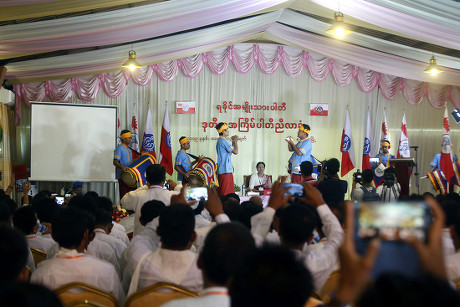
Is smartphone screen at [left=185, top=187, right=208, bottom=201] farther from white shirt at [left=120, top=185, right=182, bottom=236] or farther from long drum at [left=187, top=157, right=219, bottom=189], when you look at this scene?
long drum at [left=187, top=157, right=219, bottom=189]

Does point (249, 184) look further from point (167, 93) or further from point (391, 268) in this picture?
point (391, 268)

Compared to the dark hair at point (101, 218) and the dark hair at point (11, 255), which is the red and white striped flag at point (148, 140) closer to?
the dark hair at point (101, 218)

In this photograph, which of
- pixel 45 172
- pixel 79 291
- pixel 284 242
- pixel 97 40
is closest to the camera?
pixel 79 291

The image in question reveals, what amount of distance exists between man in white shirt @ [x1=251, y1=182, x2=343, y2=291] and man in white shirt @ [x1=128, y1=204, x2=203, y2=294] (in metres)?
0.31

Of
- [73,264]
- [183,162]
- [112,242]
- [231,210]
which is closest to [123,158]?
[183,162]

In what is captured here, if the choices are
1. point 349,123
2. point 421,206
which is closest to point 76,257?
point 421,206

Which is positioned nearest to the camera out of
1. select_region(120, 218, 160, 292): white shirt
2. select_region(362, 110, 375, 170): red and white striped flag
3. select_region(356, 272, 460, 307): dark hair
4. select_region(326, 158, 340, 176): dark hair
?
select_region(356, 272, 460, 307): dark hair

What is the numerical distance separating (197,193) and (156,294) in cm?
83

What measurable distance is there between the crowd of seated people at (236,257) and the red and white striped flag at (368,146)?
6941 mm

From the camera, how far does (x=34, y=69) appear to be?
325 inches

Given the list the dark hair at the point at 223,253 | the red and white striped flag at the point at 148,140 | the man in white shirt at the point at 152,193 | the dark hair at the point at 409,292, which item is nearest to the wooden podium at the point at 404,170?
the red and white striped flag at the point at 148,140

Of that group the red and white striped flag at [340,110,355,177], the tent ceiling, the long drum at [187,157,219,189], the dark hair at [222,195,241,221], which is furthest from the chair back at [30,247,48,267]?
the red and white striped flag at [340,110,355,177]

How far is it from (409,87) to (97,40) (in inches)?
257

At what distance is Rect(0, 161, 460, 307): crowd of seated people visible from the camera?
883 millimetres
